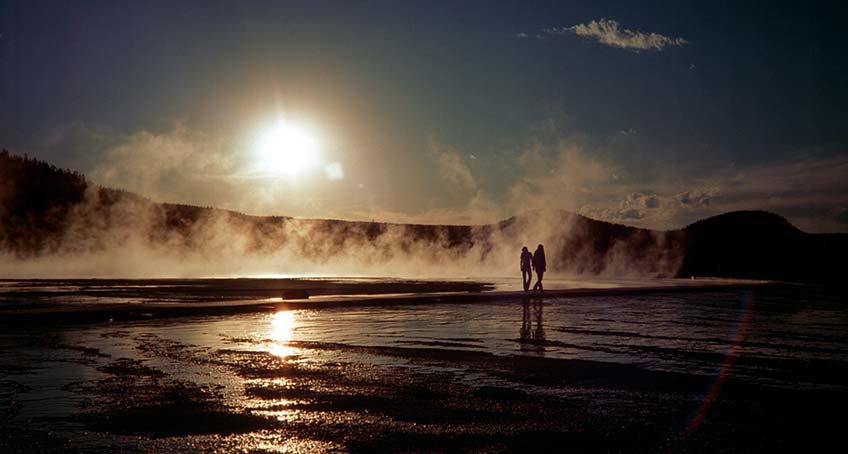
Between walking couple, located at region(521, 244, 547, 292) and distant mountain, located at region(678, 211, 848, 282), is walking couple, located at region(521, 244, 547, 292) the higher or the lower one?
the lower one

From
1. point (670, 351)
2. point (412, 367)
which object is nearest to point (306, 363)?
point (412, 367)

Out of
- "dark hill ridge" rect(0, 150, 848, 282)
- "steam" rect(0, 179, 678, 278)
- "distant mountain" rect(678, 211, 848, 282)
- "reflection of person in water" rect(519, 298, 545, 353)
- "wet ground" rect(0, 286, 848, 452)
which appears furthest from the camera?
"distant mountain" rect(678, 211, 848, 282)

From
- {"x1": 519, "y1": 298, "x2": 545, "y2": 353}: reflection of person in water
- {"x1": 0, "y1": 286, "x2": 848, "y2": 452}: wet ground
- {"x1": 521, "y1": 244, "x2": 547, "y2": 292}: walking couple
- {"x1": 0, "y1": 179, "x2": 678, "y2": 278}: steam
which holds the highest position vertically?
{"x1": 0, "y1": 179, "x2": 678, "y2": 278}: steam

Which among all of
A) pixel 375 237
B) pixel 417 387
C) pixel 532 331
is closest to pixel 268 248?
pixel 375 237

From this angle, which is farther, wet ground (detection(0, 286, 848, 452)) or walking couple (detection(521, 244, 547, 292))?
walking couple (detection(521, 244, 547, 292))

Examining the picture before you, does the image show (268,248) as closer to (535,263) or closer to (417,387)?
(535,263)

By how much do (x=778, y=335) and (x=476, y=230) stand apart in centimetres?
15513

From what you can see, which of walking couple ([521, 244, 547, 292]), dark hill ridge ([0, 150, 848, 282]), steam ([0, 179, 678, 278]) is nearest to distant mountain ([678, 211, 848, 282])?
dark hill ridge ([0, 150, 848, 282])

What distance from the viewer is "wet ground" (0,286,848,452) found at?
6.60m

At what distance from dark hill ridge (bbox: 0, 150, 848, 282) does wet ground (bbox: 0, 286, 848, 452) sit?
198 ft

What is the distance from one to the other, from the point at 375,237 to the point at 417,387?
5427 inches

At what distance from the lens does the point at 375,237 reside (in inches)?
5773

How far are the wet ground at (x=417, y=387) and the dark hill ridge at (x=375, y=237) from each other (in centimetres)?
6026

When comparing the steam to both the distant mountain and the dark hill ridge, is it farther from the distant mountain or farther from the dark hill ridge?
the distant mountain
